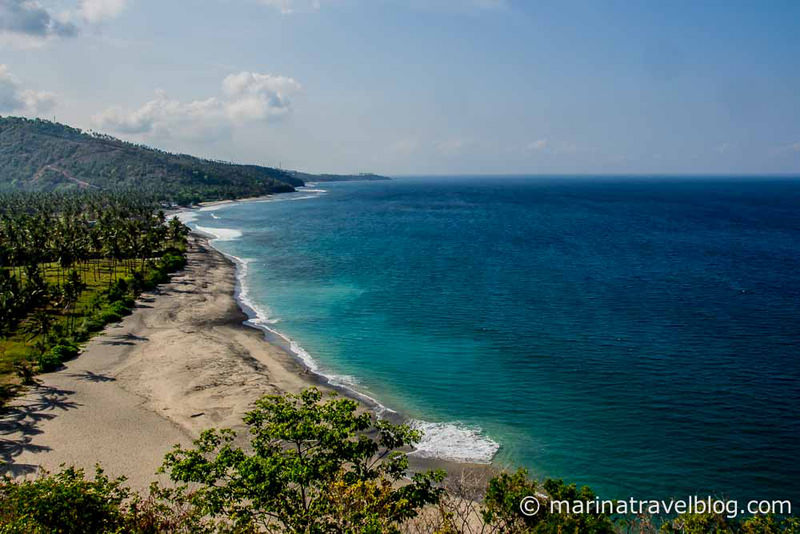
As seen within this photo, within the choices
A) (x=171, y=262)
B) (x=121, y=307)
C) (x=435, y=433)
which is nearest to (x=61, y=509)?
(x=435, y=433)

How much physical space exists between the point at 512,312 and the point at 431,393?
29.5 metres

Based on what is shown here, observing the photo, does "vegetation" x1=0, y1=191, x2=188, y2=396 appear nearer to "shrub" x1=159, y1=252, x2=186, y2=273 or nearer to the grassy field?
the grassy field

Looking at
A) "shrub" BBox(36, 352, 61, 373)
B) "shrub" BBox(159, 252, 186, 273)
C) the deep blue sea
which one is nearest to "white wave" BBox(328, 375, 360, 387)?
the deep blue sea

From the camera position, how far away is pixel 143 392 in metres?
51.5

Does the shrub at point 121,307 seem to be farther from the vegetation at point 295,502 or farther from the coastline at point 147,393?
the vegetation at point 295,502

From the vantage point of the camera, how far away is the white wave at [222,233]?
160875mm

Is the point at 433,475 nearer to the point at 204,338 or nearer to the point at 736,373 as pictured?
the point at 736,373

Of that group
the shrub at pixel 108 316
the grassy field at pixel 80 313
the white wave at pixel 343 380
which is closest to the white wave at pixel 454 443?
the white wave at pixel 343 380

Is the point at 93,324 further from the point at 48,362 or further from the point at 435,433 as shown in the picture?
the point at 435,433

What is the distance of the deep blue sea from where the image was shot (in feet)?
137

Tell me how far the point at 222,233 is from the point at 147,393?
126782 millimetres

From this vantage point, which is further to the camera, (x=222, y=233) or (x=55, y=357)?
(x=222, y=233)

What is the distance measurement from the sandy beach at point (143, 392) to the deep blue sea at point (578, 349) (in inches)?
299

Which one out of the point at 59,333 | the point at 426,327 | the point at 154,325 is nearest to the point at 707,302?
the point at 426,327
